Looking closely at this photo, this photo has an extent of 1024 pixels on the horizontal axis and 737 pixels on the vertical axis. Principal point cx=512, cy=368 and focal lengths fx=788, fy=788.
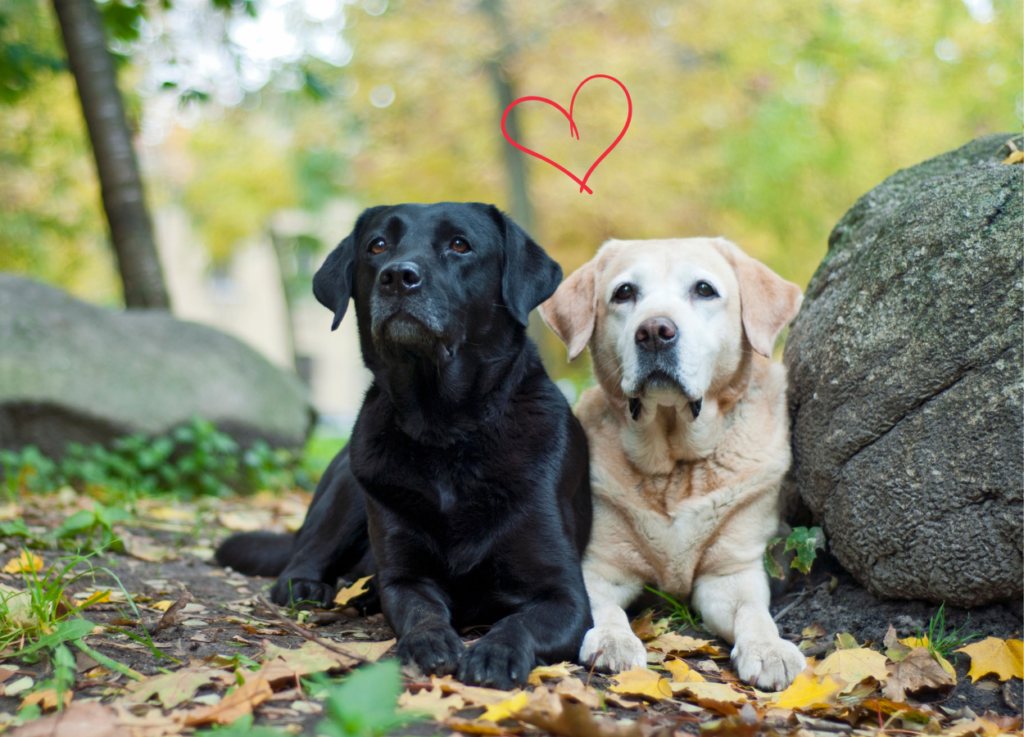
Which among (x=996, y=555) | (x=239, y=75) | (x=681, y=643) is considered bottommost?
(x=681, y=643)

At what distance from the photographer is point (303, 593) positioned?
3.19m

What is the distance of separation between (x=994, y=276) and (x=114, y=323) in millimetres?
5975

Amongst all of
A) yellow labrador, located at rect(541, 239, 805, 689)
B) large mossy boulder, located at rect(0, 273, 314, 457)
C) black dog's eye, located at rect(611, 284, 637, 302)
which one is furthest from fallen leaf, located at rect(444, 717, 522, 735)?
large mossy boulder, located at rect(0, 273, 314, 457)

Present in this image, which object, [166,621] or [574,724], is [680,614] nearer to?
[574,724]

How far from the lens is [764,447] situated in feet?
10.3

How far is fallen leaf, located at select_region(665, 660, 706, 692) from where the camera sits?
2.43 m

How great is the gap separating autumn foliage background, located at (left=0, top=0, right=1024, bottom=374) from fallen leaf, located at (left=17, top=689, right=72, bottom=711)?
10.0 meters

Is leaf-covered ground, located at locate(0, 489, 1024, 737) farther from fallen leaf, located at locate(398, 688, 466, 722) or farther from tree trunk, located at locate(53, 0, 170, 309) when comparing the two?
tree trunk, located at locate(53, 0, 170, 309)

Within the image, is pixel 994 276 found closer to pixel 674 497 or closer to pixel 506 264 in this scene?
pixel 674 497

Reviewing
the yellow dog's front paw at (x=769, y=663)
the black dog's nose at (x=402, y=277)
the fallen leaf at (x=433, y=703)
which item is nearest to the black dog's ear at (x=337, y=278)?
the black dog's nose at (x=402, y=277)

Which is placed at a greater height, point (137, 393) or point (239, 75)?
point (239, 75)

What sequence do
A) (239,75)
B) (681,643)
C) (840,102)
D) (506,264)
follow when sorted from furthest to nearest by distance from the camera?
(840,102), (239,75), (506,264), (681,643)

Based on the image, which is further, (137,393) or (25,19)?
(25,19)

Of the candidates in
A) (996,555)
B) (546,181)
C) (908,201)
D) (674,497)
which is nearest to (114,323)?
(674,497)
